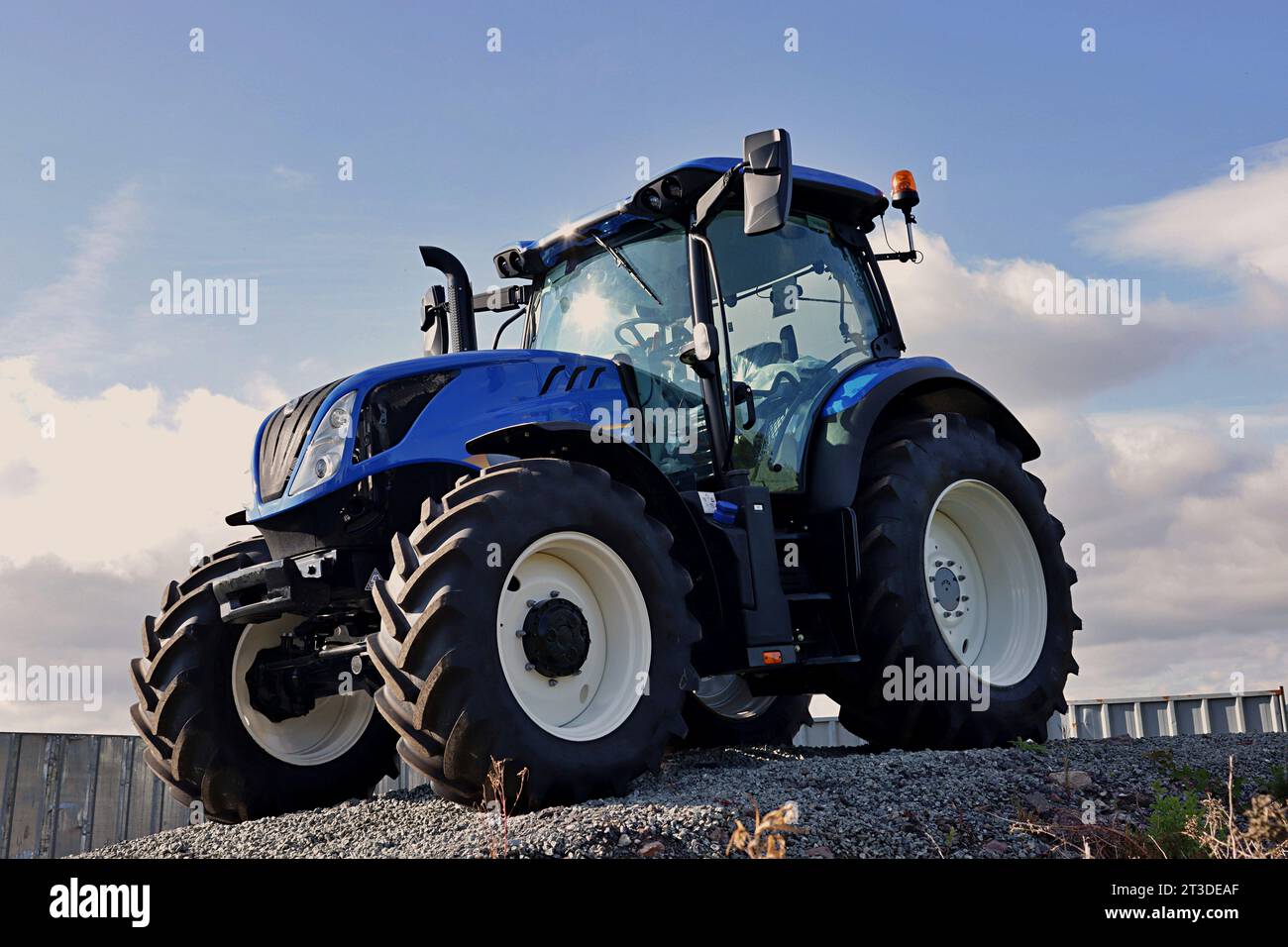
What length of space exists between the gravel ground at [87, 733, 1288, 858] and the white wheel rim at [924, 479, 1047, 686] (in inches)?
31.6

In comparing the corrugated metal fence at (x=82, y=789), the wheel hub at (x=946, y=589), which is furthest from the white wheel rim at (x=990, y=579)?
the corrugated metal fence at (x=82, y=789)

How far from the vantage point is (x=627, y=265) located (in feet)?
21.3

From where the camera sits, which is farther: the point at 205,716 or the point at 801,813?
the point at 205,716

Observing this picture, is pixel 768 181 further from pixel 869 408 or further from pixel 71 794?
pixel 71 794

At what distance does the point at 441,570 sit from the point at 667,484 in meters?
1.38

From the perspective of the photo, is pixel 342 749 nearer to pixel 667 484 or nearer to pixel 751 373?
pixel 667 484

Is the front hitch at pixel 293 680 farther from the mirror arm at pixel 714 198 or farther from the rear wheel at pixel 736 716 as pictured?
the rear wheel at pixel 736 716

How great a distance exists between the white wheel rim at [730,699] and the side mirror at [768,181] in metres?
3.76

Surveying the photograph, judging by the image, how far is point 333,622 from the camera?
226 inches

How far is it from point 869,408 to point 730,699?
9.05 feet

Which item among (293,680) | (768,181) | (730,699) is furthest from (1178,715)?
(293,680)

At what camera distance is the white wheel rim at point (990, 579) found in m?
7.09
